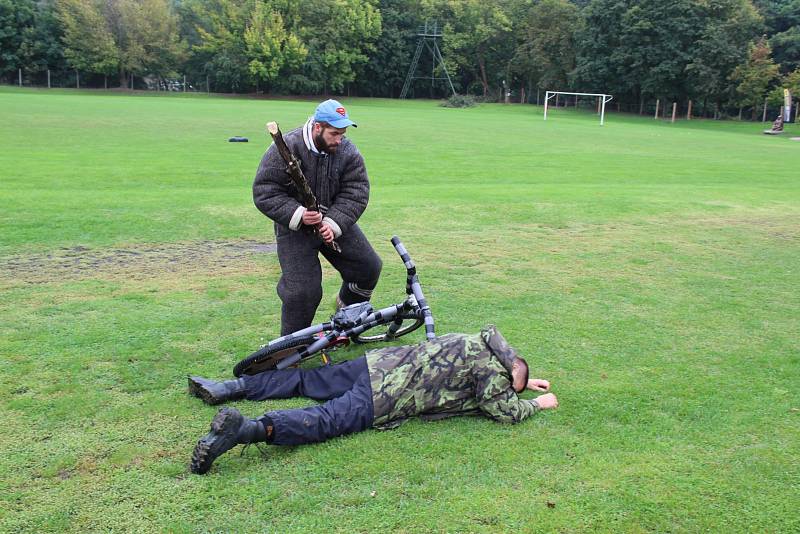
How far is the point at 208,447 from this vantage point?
159 inches

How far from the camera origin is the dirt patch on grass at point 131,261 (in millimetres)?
8359

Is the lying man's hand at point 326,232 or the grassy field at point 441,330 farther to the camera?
the lying man's hand at point 326,232

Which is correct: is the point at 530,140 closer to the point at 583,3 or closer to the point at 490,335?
the point at 490,335

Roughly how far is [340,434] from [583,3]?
97355mm

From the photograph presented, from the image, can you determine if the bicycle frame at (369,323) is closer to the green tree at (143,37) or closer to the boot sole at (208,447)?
the boot sole at (208,447)

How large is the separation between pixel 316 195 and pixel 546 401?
8.92ft

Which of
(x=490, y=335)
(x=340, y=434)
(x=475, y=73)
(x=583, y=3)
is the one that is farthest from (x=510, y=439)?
(x=583, y=3)

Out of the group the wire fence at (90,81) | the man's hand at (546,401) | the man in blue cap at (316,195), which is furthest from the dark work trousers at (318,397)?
the wire fence at (90,81)

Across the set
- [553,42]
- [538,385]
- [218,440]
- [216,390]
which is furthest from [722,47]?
[218,440]

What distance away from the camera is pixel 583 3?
3568 inches

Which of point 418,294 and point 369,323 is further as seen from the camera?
point 418,294

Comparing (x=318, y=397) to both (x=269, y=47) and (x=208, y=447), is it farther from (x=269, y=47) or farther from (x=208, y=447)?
(x=269, y=47)

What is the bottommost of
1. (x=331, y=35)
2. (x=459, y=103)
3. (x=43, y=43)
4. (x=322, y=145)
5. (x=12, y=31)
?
(x=322, y=145)

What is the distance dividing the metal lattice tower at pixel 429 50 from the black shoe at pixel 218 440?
83.7 metres
